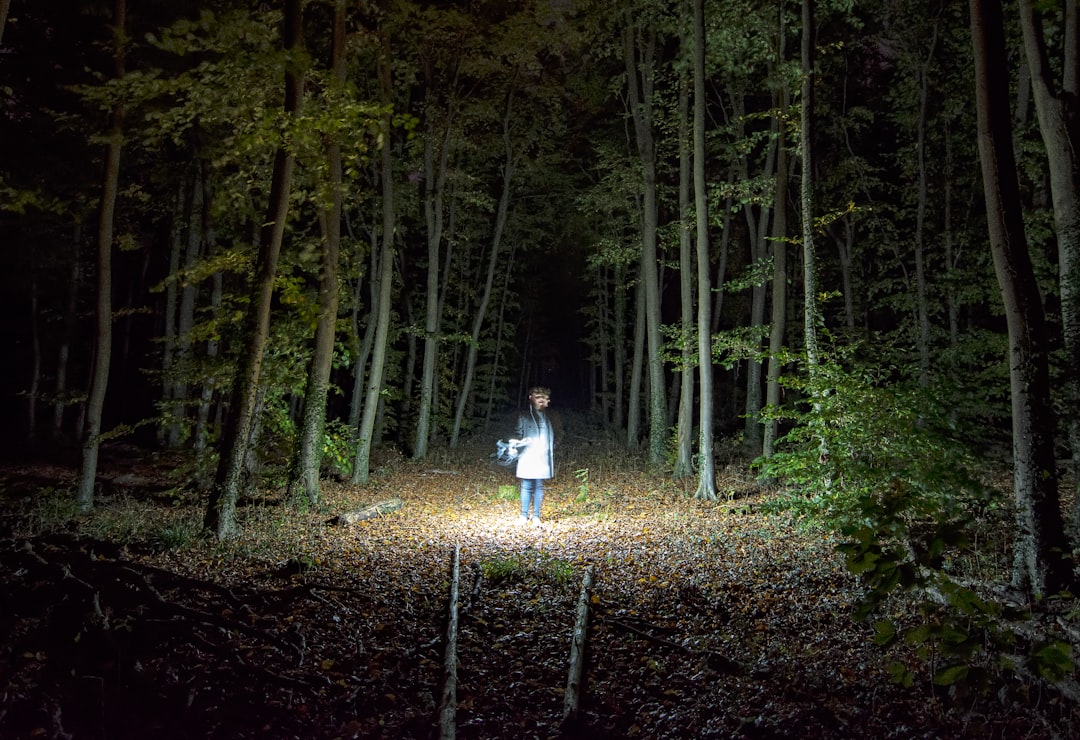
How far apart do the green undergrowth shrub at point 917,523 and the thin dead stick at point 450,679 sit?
273 centimetres

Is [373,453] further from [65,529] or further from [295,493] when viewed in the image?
[65,529]

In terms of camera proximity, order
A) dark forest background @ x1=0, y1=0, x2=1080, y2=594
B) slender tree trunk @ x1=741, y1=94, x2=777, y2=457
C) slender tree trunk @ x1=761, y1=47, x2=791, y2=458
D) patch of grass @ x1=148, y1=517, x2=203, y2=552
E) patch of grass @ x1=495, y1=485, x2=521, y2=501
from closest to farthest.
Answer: dark forest background @ x1=0, y1=0, x2=1080, y2=594 < patch of grass @ x1=148, y1=517, x2=203, y2=552 < slender tree trunk @ x1=761, y1=47, x2=791, y2=458 < patch of grass @ x1=495, y1=485, x2=521, y2=501 < slender tree trunk @ x1=741, y1=94, x2=777, y2=457

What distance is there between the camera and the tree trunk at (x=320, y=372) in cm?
1191

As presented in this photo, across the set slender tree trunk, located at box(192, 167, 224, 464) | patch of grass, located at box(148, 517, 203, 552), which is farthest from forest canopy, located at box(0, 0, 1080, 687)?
patch of grass, located at box(148, 517, 203, 552)

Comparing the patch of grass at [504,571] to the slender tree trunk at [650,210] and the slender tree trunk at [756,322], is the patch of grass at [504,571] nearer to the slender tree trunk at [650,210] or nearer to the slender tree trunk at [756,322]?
the slender tree trunk at [650,210]

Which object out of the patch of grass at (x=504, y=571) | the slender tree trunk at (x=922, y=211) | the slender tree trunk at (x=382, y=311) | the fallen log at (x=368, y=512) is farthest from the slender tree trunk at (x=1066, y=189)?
the slender tree trunk at (x=922, y=211)

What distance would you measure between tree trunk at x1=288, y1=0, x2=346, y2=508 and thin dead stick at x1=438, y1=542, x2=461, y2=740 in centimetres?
644

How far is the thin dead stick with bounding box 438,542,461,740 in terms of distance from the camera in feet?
13.3

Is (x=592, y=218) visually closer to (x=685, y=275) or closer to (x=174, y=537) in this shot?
(x=685, y=275)

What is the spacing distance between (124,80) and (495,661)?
7795mm

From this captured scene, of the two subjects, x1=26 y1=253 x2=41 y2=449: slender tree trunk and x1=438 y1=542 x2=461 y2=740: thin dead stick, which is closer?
x1=438 y1=542 x2=461 y2=740: thin dead stick


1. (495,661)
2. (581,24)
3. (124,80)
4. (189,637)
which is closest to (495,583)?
(495,661)

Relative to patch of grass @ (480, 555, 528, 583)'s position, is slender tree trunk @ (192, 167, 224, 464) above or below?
above

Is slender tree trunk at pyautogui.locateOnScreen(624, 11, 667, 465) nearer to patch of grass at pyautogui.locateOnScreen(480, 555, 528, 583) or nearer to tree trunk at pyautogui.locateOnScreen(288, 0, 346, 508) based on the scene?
tree trunk at pyautogui.locateOnScreen(288, 0, 346, 508)
